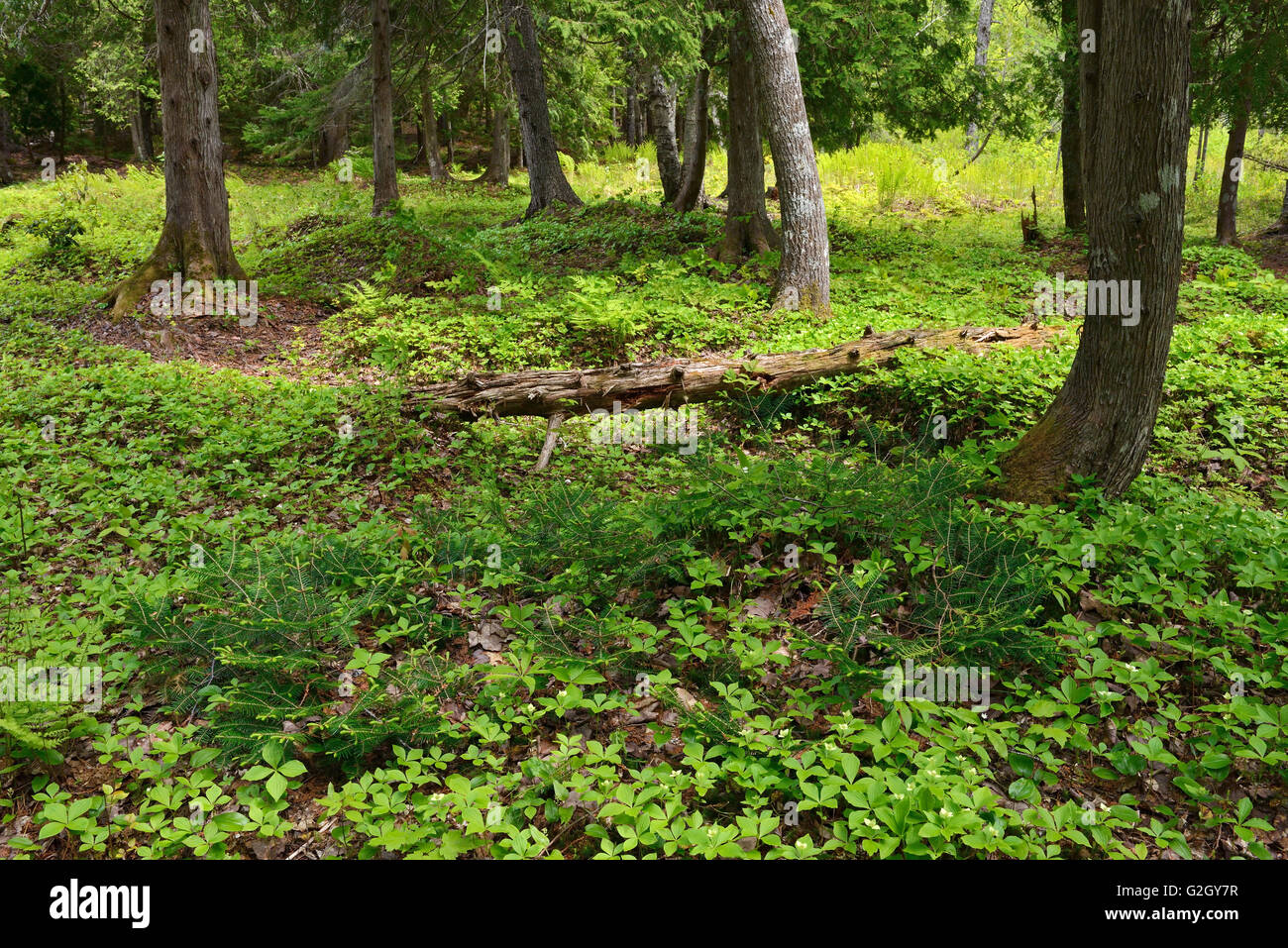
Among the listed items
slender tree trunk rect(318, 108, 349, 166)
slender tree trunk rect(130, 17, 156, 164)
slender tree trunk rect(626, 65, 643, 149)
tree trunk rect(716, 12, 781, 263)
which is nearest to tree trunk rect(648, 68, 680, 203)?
tree trunk rect(716, 12, 781, 263)

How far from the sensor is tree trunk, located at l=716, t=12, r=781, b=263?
11.1 m

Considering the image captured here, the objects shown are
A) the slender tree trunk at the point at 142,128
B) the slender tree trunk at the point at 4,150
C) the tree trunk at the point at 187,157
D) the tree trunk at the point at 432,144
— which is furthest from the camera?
the slender tree trunk at the point at 142,128

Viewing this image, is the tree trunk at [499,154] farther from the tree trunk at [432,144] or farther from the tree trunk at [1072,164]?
the tree trunk at [1072,164]

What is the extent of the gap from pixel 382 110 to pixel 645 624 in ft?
47.7

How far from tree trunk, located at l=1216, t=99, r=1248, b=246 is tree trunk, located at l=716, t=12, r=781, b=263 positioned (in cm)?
705

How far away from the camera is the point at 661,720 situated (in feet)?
10.9

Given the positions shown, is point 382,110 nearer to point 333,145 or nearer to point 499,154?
point 499,154

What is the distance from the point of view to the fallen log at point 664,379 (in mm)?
6730

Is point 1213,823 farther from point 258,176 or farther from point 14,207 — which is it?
point 258,176

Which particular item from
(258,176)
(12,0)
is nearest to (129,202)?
(12,0)

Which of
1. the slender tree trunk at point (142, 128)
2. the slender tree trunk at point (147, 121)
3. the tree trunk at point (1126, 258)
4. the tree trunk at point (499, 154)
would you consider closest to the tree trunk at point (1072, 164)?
the tree trunk at point (1126, 258)

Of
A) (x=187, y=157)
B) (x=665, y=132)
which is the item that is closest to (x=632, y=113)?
(x=665, y=132)

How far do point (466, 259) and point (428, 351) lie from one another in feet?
11.2

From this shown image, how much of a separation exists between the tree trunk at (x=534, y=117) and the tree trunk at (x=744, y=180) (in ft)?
15.4
